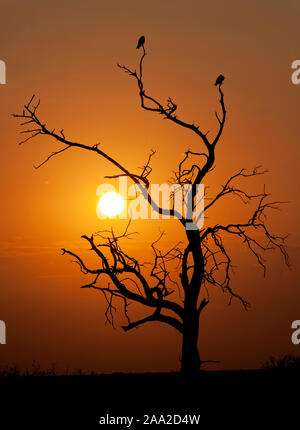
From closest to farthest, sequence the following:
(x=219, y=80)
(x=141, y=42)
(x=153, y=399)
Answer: (x=153, y=399), (x=141, y=42), (x=219, y=80)

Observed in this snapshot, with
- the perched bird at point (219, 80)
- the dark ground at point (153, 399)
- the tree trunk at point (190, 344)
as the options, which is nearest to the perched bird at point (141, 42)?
the perched bird at point (219, 80)

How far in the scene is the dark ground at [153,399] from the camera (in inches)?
369

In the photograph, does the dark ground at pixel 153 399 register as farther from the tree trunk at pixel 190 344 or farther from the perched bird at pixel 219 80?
the perched bird at pixel 219 80

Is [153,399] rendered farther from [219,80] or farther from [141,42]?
[141,42]

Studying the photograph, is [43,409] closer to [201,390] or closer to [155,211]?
[201,390]

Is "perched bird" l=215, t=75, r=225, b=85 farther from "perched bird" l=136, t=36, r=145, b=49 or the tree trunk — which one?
the tree trunk

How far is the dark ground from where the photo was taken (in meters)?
9.38

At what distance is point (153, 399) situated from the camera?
10.1m

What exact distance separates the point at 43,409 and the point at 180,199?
4.42 metres

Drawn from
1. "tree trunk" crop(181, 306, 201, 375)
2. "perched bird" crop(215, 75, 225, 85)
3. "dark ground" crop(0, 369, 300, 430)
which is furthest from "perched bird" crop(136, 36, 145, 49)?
"dark ground" crop(0, 369, 300, 430)

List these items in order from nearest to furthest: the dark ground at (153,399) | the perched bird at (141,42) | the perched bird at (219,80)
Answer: the dark ground at (153,399), the perched bird at (141,42), the perched bird at (219,80)

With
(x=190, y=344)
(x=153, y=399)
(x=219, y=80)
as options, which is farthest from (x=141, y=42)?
(x=153, y=399)
